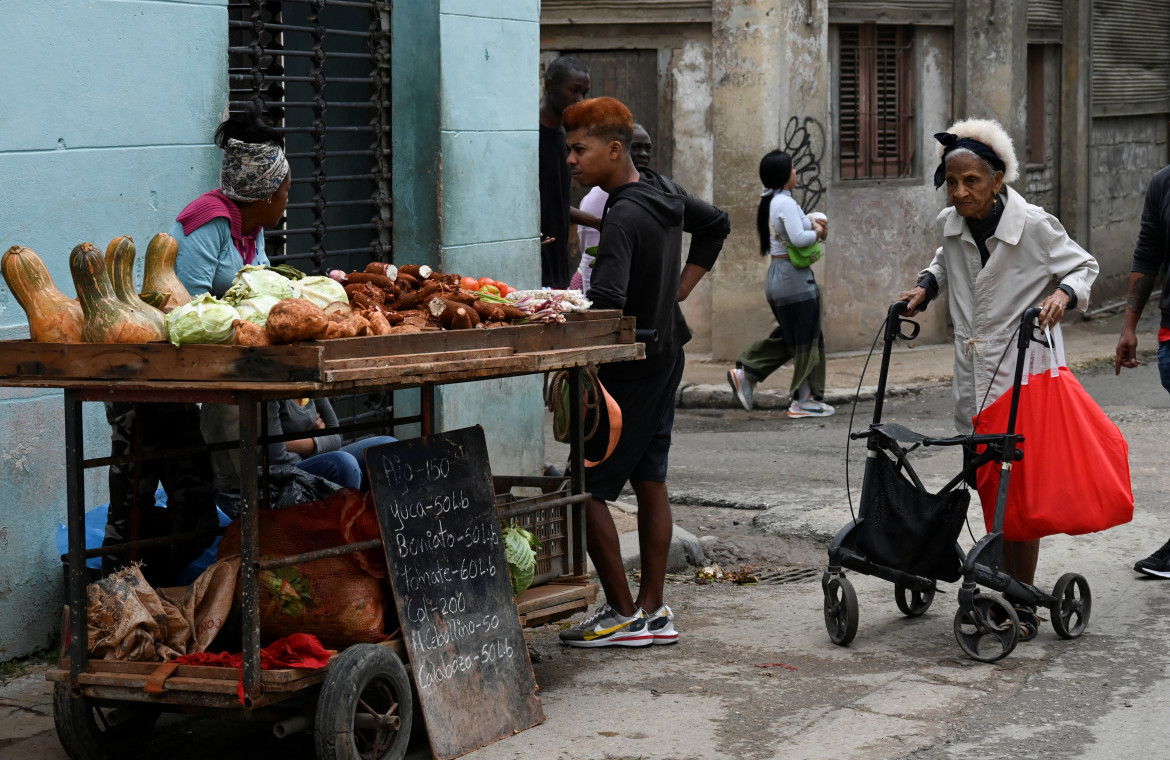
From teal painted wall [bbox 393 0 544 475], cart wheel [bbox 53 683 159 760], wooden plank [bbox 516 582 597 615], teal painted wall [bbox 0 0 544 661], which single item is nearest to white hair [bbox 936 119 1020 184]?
wooden plank [bbox 516 582 597 615]

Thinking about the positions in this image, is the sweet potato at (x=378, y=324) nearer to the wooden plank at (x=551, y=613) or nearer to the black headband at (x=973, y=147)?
the wooden plank at (x=551, y=613)

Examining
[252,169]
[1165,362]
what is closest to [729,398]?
[1165,362]

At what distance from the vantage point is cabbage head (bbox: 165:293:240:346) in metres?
4.02

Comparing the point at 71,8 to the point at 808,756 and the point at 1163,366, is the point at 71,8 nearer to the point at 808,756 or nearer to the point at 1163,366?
the point at 808,756

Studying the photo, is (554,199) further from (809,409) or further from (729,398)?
(729,398)

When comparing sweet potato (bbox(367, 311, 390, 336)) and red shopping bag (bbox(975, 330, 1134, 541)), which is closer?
sweet potato (bbox(367, 311, 390, 336))

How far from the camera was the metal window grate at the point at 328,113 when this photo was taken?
22.4 feet

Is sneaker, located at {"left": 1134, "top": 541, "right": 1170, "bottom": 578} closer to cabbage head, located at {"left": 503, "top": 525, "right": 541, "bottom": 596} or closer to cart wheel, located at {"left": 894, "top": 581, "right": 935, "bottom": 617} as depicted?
cart wheel, located at {"left": 894, "top": 581, "right": 935, "bottom": 617}

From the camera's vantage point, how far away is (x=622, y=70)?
47.0 feet

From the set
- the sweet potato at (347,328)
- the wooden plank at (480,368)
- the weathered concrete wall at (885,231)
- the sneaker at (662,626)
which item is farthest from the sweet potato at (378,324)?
the weathered concrete wall at (885,231)

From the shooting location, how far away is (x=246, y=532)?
413cm

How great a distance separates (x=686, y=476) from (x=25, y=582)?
4.61m

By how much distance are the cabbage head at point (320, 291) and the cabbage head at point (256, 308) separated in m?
0.13

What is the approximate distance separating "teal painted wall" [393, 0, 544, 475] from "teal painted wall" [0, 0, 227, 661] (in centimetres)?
166
